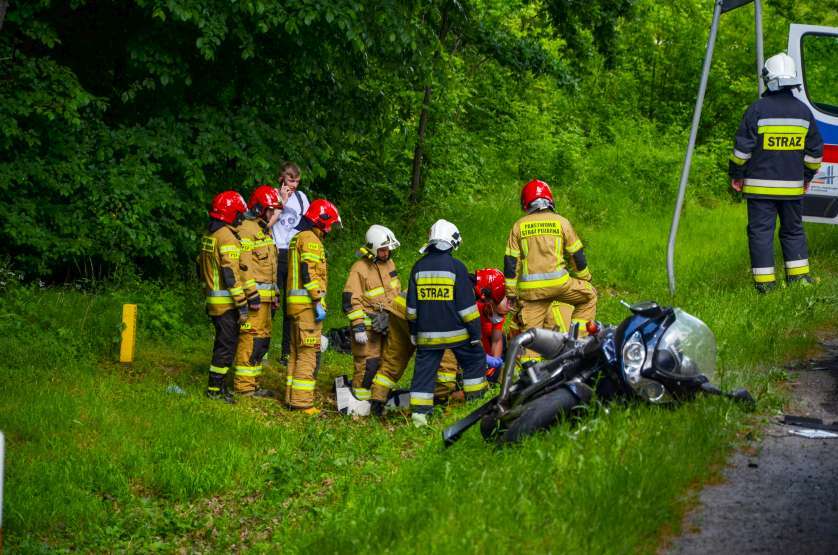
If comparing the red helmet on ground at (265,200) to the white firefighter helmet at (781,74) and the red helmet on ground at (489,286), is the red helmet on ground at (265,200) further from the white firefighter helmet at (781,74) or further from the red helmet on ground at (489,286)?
the white firefighter helmet at (781,74)

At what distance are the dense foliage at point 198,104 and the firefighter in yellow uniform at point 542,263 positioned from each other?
2.92 m

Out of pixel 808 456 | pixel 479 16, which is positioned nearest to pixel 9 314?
pixel 808 456

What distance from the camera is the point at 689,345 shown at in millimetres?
5863

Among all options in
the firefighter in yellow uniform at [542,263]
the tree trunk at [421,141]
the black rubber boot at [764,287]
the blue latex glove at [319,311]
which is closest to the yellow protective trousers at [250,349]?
the blue latex glove at [319,311]

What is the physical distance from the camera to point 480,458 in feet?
21.2

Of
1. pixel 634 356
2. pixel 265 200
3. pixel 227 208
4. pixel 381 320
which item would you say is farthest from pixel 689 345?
pixel 265 200

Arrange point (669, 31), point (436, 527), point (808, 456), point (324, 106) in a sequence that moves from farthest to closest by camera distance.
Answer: point (669, 31) → point (324, 106) → point (808, 456) → point (436, 527)

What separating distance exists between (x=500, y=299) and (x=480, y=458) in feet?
14.6

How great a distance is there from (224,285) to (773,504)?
617 centimetres

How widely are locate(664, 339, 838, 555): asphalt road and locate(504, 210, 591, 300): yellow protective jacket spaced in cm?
385

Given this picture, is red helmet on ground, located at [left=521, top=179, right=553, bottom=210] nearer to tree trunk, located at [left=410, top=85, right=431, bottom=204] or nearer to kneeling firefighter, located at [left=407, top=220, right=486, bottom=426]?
kneeling firefighter, located at [left=407, top=220, right=486, bottom=426]

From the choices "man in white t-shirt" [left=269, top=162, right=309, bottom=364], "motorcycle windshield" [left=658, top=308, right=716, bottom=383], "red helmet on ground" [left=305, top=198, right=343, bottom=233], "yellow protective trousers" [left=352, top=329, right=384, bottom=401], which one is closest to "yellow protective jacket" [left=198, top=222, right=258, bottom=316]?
"red helmet on ground" [left=305, top=198, right=343, bottom=233]

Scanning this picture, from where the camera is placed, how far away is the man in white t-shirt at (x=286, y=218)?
11.8 m

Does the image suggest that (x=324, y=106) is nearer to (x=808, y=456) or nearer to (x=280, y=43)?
(x=280, y=43)
